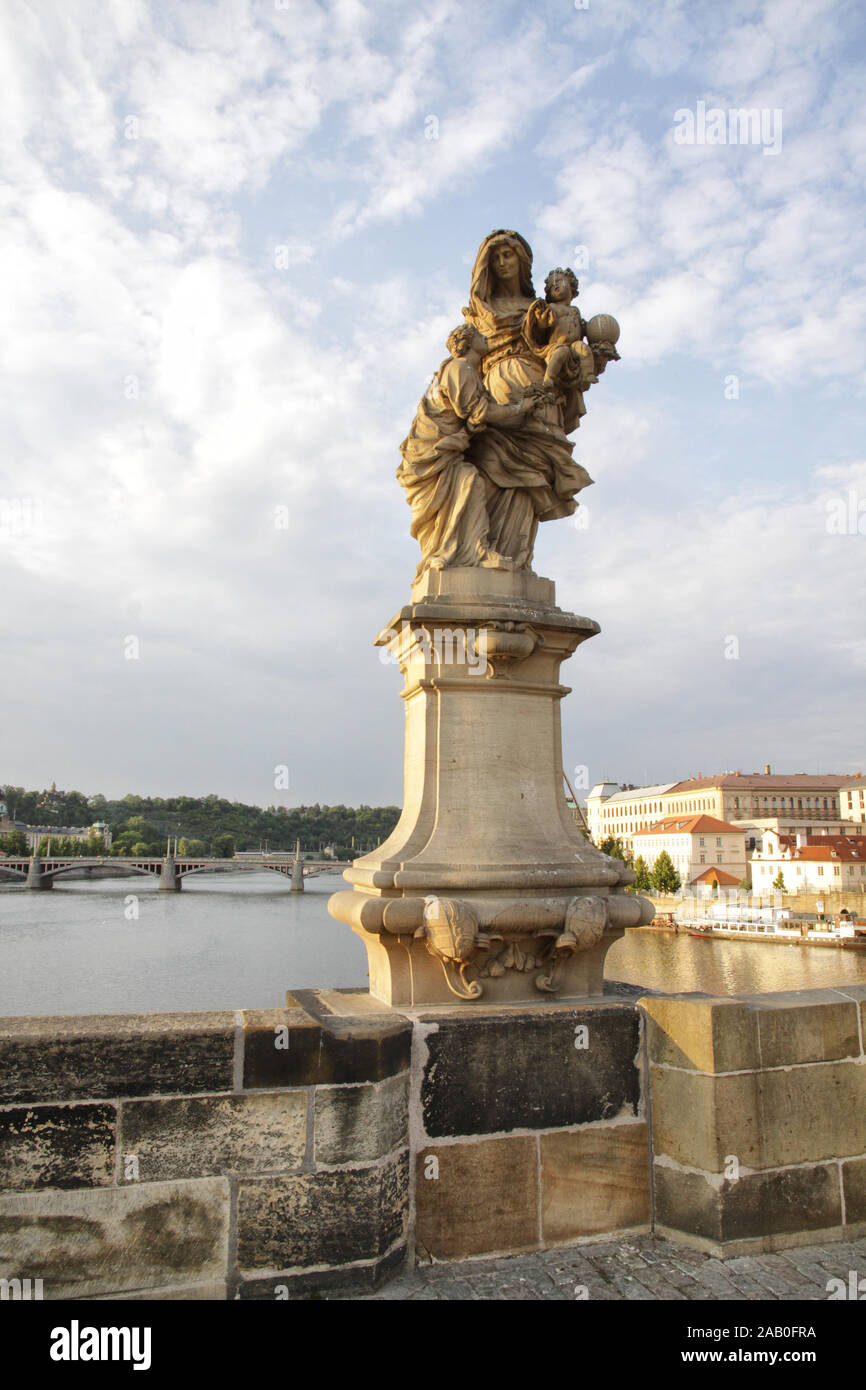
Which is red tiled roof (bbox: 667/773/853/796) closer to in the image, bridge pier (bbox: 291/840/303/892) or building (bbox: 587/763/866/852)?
building (bbox: 587/763/866/852)

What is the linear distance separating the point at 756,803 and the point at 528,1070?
9522 centimetres

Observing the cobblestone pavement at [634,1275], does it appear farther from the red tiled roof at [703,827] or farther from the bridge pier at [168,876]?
the red tiled roof at [703,827]

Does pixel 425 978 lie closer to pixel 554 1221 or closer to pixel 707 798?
pixel 554 1221

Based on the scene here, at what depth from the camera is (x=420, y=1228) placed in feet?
10.00

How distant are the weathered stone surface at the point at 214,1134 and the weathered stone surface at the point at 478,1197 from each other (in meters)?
0.52

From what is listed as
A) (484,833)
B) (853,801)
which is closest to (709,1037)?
(484,833)

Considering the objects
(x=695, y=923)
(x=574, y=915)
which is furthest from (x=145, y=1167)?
(x=695, y=923)

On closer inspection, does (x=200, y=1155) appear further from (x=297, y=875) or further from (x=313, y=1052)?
(x=297, y=875)

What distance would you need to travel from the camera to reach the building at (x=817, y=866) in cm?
5750

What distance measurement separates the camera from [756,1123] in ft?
10.6

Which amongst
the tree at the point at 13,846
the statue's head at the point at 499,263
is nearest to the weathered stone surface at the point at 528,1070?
the statue's head at the point at 499,263

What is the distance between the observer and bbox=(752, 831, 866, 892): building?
57.5m

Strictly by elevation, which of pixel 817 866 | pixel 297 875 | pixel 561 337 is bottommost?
pixel 297 875
